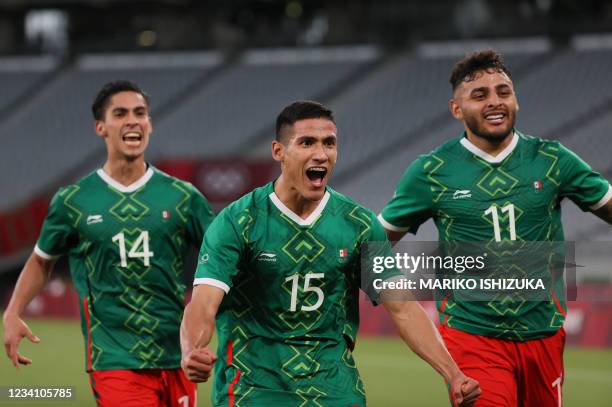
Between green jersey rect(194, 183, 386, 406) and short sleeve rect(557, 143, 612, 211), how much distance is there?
4.45 ft

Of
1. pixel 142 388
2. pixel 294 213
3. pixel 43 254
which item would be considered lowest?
pixel 142 388

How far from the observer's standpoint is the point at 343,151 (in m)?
25.8

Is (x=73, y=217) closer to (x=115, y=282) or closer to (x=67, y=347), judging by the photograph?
(x=115, y=282)

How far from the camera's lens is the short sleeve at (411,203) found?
6.15 metres

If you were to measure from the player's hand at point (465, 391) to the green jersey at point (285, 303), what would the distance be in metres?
0.50

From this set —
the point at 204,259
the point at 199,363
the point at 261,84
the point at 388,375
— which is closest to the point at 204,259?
the point at 204,259

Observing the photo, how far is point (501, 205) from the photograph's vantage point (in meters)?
5.93

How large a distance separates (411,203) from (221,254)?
164cm

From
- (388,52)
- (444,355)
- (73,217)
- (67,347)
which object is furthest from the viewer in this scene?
(388,52)

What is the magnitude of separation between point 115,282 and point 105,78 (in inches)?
1002

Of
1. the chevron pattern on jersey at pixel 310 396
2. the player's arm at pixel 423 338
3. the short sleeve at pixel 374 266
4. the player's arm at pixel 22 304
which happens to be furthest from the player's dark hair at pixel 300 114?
→ the player's arm at pixel 22 304

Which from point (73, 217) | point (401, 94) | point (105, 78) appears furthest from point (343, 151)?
point (73, 217)

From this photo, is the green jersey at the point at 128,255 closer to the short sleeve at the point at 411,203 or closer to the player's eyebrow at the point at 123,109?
the player's eyebrow at the point at 123,109

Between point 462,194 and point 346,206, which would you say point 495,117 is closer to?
point 462,194
